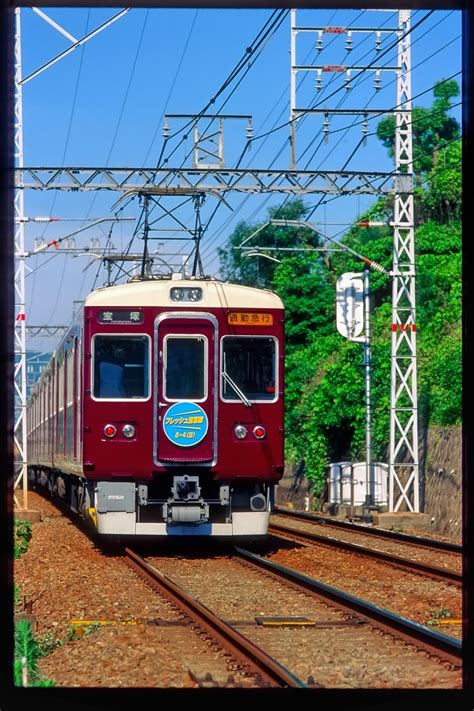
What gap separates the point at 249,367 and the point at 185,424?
3.21 feet

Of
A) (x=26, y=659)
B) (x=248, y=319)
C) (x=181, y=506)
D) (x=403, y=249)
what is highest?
(x=403, y=249)

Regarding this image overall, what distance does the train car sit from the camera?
1321 centimetres

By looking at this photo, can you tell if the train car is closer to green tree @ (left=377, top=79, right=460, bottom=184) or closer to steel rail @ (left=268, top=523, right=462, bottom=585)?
steel rail @ (left=268, top=523, right=462, bottom=585)

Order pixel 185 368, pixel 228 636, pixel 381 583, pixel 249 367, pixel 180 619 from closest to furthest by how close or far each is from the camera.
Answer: pixel 228 636 → pixel 180 619 → pixel 381 583 → pixel 185 368 → pixel 249 367

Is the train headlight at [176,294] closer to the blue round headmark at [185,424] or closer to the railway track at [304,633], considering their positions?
the blue round headmark at [185,424]

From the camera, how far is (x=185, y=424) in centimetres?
1327

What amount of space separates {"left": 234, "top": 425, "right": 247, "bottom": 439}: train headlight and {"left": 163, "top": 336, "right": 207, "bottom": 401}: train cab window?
0.51m

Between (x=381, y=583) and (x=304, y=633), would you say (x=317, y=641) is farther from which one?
(x=381, y=583)

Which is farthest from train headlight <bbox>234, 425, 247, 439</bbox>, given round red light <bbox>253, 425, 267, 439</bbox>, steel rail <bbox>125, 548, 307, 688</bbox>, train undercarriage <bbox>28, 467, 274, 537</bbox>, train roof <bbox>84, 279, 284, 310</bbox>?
steel rail <bbox>125, 548, 307, 688</bbox>

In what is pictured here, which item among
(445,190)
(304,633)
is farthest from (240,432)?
(445,190)

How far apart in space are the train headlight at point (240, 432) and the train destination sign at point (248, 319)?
1149mm

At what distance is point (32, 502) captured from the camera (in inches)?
1077
